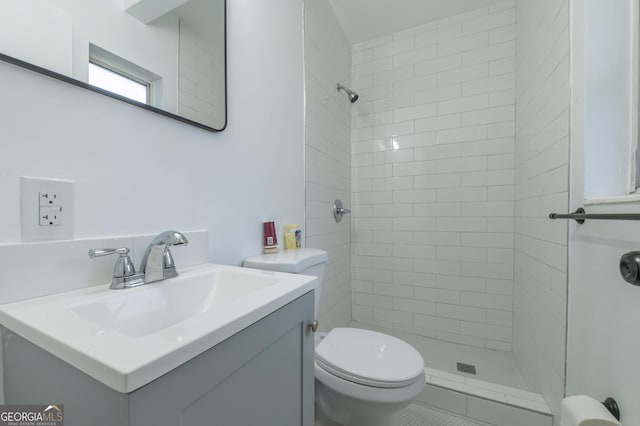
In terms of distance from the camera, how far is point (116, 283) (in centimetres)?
61

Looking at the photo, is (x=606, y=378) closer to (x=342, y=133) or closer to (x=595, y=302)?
(x=595, y=302)

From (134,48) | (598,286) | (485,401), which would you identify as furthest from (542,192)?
(134,48)

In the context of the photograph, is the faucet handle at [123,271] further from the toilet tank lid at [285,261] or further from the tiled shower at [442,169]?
the tiled shower at [442,169]

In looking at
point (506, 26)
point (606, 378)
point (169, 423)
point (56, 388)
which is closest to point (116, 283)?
point (56, 388)

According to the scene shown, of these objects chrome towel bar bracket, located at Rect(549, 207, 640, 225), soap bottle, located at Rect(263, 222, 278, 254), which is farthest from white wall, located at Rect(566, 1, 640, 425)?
soap bottle, located at Rect(263, 222, 278, 254)

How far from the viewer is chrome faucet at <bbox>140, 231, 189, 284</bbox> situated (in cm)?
67

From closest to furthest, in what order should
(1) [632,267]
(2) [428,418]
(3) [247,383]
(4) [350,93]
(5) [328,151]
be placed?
(3) [247,383]
(1) [632,267]
(2) [428,418]
(5) [328,151]
(4) [350,93]

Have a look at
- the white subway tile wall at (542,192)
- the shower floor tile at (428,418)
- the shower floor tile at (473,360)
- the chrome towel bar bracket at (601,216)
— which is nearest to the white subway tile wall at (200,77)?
the chrome towel bar bracket at (601,216)

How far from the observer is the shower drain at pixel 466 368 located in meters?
1.52

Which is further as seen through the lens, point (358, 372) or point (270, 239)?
point (270, 239)

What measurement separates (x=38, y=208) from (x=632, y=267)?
1.28m

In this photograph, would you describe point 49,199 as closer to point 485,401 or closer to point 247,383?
point 247,383

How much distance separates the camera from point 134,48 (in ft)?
2.39

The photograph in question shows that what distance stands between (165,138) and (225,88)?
34 centimetres
